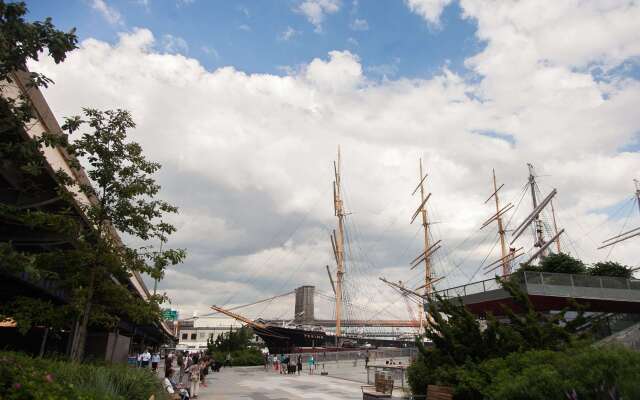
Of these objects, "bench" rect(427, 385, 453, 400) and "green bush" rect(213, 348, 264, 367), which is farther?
"green bush" rect(213, 348, 264, 367)

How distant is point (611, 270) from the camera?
30.0m

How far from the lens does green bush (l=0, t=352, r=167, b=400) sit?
5938mm

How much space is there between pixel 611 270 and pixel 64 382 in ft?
107

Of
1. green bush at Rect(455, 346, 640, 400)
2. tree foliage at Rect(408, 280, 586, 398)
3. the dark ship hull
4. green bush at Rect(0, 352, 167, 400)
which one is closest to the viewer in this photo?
green bush at Rect(0, 352, 167, 400)

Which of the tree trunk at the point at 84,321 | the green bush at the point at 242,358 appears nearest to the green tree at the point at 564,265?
the tree trunk at the point at 84,321

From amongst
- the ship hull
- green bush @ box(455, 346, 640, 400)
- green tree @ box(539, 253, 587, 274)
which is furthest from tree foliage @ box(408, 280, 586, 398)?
the ship hull

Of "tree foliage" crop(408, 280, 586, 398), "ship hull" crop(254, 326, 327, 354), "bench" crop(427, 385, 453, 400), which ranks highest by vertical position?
"ship hull" crop(254, 326, 327, 354)

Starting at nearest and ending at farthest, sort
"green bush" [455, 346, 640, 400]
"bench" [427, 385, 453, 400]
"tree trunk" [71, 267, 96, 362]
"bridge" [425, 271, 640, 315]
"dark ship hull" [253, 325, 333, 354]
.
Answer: "green bush" [455, 346, 640, 400]
"bench" [427, 385, 453, 400]
"tree trunk" [71, 267, 96, 362]
"bridge" [425, 271, 640, 315]
"dark ship hull" [253, 325, 333, 354]

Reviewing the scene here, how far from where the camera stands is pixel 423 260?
88250 millimetres

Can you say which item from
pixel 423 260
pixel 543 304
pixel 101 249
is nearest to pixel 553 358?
pixel 101 249

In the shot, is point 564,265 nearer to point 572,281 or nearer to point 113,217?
point 572,281

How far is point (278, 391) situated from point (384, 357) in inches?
1297

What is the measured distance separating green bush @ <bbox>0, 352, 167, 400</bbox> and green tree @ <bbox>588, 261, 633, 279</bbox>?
2879 cm

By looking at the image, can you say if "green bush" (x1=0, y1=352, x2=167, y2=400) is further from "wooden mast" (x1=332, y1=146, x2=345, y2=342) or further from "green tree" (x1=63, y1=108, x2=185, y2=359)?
"wooden mast" (x1=332, y1=146, x2=345, y2=342)
